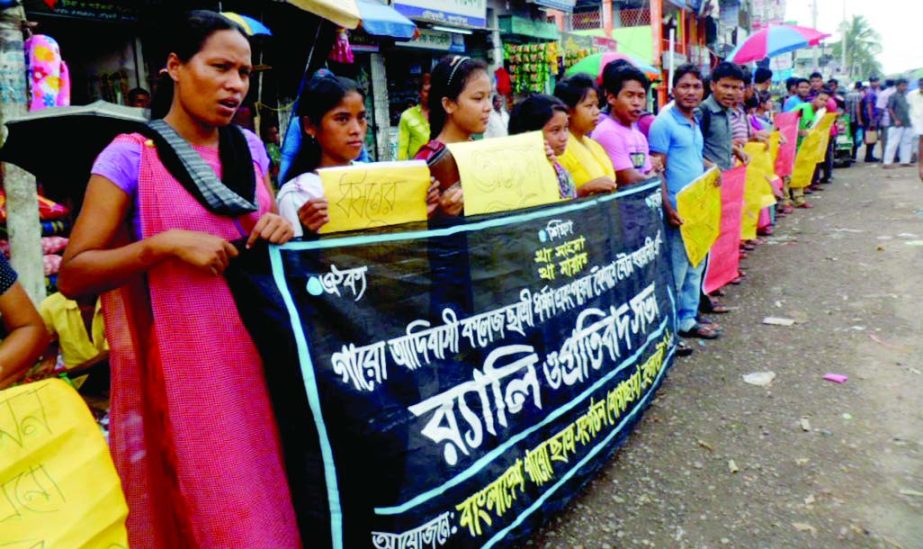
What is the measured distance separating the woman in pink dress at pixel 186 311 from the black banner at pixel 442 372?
10cm

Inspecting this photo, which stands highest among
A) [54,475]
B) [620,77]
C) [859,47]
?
[859,47]

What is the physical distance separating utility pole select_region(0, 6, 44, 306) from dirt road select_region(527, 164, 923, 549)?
3671 mm

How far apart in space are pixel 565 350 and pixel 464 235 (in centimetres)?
80

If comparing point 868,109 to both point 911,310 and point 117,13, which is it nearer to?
point 911,310

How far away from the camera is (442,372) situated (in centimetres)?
239

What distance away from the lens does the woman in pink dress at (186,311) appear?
1.92 m

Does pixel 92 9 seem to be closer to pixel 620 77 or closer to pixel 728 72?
pixel 620 77

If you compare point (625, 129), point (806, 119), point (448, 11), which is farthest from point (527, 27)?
point (625, 129)

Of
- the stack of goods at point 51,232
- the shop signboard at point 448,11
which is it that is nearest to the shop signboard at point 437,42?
the shop signboard at point 448,11

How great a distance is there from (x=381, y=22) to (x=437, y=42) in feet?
17.0

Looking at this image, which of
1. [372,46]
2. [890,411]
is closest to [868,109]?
[372,46]

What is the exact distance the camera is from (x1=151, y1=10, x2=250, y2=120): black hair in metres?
2.07

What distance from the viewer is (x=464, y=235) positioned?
8.46 ft

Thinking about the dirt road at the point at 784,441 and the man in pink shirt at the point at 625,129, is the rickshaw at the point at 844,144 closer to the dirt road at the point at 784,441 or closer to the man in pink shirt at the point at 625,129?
the dirt road at the point at 784,441
